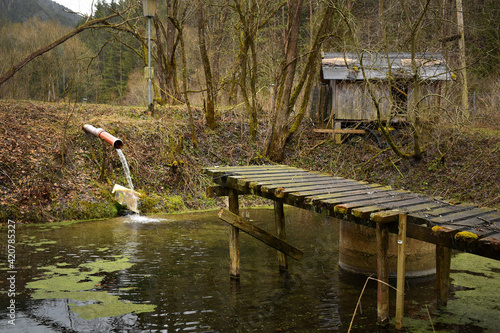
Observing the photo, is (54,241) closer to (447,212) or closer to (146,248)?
(146,248)

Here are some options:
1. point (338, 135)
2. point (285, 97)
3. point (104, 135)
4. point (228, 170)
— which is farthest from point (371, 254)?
point (338, 135)

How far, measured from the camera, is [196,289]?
707cm

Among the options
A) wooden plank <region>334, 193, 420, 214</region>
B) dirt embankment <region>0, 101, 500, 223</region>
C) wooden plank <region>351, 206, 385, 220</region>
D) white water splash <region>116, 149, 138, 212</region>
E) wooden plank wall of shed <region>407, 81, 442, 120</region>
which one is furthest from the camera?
wooden plank wall of shed <region>407, 81, 442, 120</region>

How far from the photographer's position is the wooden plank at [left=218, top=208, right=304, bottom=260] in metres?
7.40

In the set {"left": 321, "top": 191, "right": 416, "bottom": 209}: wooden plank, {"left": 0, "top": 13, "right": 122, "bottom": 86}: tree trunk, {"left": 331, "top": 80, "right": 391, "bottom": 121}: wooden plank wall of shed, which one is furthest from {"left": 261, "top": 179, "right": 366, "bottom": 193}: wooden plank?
{"left": 0, "top": 13, "right": 122, "bottom": 86}: tree trunk

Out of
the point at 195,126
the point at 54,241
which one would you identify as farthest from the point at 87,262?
the point at 195,126

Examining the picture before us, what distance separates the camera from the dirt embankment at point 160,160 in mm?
12266

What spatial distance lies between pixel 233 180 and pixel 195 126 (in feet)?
33.6

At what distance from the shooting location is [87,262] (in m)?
8.30

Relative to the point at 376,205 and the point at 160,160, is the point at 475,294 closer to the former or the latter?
the point at 376,205

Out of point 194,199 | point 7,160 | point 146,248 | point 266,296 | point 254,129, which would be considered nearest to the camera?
point 266,296

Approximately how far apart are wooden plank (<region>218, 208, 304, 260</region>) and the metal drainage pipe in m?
5.74

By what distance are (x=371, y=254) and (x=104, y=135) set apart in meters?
8.30

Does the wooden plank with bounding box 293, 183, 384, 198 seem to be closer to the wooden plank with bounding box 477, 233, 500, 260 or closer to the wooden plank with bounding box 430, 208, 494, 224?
the wooden plank with bounding box 430, 208, 494, 224
